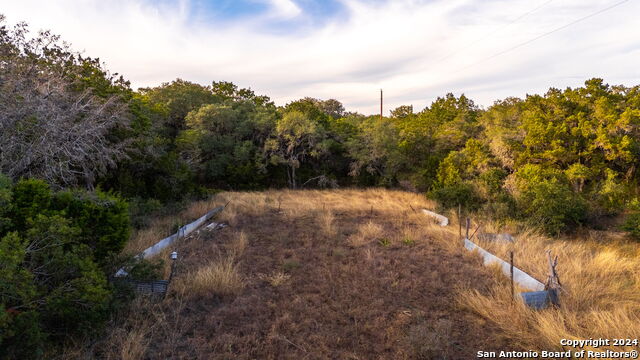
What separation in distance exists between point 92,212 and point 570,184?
14.7 m

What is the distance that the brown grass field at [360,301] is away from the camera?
389 cm

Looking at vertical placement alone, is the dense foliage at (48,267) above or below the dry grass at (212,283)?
above

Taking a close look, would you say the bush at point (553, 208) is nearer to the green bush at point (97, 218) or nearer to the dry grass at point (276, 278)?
the dry grass at point (276, 278)

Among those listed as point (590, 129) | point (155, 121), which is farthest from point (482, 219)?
point (155, 121)

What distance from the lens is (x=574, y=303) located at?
4.70 m

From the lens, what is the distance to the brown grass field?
389 cm

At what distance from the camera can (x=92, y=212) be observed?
16.2 ft

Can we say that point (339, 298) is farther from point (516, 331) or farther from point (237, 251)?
point (237, 251)

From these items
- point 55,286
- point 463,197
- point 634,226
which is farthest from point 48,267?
point 634,226

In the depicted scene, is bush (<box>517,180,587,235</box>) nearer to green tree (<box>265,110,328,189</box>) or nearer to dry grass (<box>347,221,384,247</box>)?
dry grass (<box>347,221,384,247</box>)

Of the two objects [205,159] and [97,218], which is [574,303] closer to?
[97,218]

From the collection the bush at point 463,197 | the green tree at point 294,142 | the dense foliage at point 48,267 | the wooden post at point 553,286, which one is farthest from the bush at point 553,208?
the dense foliage at point 48,267

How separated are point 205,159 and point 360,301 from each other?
15419 mm

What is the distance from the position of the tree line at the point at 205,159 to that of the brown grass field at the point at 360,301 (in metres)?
1.01
